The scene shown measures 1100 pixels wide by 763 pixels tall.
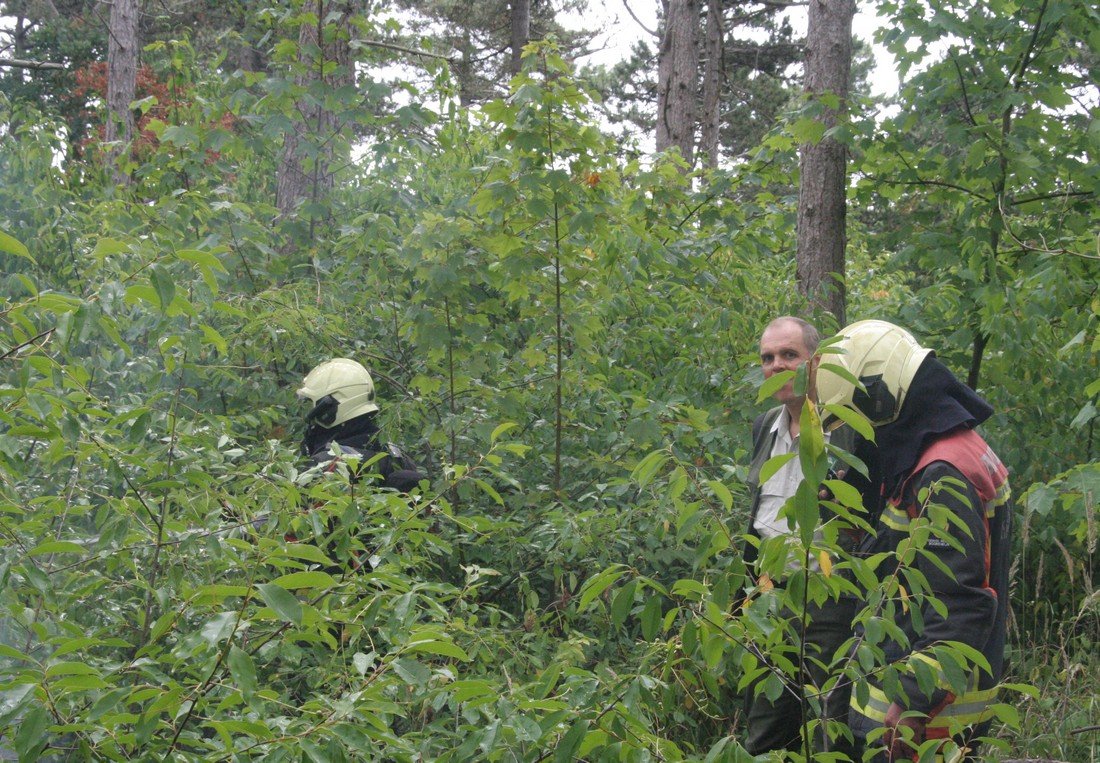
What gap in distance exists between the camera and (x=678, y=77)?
13.5 meters

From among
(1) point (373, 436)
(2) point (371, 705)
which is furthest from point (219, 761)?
(1) point (373, 436)

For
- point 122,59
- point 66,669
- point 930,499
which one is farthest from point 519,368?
point 122,59

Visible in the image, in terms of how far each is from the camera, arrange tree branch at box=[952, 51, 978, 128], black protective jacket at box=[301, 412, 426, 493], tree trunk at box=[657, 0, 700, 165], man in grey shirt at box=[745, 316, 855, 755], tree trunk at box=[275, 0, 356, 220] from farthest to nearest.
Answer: tree trunk at box=[657, 0, 700, 165] → tree trunk at box=[275, 0, 356, 220] → tree branch at box=[952, 51, 978, 128] → black protective jacket at box=[301, 412, 426, 493] → man in grey shirt at box=[745, 316, 855, 755]

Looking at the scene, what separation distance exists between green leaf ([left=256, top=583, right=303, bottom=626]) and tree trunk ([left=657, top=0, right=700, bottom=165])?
12039 millimetres

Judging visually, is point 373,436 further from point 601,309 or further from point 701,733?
point 701,733

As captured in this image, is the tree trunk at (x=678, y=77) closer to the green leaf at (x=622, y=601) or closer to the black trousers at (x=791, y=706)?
the black trousers at (x=791, y=706)

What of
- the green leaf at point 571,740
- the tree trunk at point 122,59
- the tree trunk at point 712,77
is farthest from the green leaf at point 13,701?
the tree trunk at point 712,77

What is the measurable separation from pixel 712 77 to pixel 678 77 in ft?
22.2

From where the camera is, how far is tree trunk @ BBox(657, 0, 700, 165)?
527 inches

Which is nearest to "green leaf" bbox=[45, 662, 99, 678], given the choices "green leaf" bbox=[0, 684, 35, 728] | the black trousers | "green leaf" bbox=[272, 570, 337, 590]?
"green leaf" bbox=[0, 684, 35, 728]

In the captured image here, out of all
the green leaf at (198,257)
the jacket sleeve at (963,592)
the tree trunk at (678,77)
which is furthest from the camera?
the tree trunk at (678,77)

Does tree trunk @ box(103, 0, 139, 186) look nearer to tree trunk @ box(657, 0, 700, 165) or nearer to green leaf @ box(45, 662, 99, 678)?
tree trunk @ box(657, 0, 700, 165)

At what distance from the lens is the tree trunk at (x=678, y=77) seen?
43.9ft

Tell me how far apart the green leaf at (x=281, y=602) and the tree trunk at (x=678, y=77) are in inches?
474
